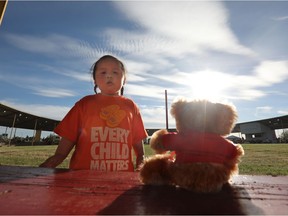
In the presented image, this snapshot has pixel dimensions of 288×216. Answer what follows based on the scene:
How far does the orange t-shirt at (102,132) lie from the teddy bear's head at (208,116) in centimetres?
109

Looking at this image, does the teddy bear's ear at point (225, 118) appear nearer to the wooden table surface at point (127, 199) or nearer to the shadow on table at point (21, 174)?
the wooden table surface at point (127, 199)

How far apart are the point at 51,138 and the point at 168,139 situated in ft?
136

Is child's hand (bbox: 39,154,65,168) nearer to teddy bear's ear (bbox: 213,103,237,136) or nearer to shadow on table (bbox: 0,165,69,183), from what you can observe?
shadow on table (bbox: 0,165,69,183)

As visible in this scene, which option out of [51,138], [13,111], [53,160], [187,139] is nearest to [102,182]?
[187,139]

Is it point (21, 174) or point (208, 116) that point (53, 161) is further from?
point (208, 116)

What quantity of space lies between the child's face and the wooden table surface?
145cm

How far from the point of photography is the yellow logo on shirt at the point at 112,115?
7.57ft

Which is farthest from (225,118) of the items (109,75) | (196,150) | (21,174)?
(109,75)

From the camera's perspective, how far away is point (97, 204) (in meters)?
0.73

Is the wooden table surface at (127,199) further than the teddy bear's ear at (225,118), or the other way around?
the teddy bear's ear at (225,118)

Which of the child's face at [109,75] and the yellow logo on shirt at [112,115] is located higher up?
the child's face at [109,75]

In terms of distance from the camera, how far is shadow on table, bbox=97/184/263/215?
0.68m

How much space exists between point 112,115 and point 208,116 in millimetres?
1340

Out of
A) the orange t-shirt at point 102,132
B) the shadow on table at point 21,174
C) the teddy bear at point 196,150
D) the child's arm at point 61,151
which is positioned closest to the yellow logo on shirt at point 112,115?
the orange t-shirt at point 102,132
